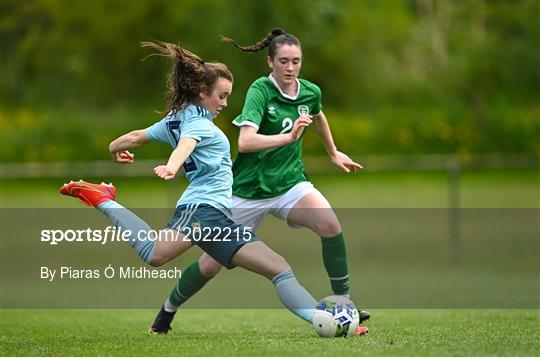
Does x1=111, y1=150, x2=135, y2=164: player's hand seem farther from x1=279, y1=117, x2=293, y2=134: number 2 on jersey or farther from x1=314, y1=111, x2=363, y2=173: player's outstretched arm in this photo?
x1=314, y1=111, x2=363, y2=173: player's outstretched arm

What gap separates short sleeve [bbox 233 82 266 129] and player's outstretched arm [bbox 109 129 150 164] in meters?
0.68

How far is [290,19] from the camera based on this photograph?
25000 millimetres

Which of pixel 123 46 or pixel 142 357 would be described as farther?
pixel 123 46

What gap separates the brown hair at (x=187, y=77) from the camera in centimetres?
775

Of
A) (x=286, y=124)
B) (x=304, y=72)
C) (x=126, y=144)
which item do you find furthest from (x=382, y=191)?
(x=126, y=144)

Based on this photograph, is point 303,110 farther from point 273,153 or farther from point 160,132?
point 160,132

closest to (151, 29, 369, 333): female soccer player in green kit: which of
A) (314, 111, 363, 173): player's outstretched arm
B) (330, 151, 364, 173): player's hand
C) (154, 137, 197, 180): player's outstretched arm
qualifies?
(314, 111, 363, 173): player's outstretched arm

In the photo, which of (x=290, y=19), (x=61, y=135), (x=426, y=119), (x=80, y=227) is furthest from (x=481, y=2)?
(x=80, y=227)

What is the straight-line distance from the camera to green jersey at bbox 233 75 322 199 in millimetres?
8367

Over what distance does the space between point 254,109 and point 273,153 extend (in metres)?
0.49

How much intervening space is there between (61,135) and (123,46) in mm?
3187

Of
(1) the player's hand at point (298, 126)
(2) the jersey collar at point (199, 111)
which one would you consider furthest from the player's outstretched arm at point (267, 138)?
(2) the jersey collar at point (199, 111)

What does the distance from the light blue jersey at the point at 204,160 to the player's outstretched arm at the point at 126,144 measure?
0.18 m

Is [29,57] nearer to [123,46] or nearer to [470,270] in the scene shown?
[123,46]
